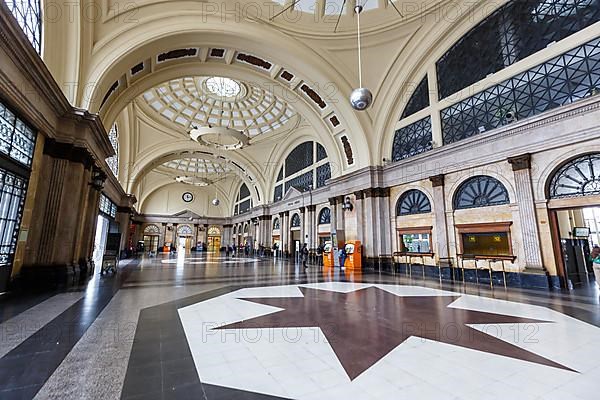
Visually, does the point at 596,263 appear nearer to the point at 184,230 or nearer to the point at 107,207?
the point at 107,207

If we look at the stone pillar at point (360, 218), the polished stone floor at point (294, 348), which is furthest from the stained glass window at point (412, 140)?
the polished stone floor at point (294, 348)

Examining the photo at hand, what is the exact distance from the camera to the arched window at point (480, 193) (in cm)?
811

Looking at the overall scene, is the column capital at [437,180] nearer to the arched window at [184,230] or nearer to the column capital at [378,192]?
the column capital at [378,192]

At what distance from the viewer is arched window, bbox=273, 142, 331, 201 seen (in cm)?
1686

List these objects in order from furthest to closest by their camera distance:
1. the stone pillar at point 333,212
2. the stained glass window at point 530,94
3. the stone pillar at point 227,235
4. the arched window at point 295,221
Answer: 1. the stone pillar at point 227,235
2. the arched window at point 295,221
3. the stone pillar at point 333,212
4. the stained glass window at point 530,94

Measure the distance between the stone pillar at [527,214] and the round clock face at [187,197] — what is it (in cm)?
3306

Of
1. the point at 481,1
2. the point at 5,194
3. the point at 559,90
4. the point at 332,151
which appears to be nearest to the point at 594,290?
the point at 559,90

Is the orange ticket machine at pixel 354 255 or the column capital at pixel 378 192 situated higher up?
the column capital at pixel 378 192

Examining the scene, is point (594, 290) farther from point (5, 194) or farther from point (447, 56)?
point (5, 194)

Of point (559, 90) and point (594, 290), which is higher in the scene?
point (559, 90)

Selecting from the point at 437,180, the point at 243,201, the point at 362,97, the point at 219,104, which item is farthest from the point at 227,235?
the point at 362,97

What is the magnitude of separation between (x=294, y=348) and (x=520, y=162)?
8189 millimetres

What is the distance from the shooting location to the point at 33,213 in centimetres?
614

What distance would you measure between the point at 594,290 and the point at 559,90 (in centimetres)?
513
